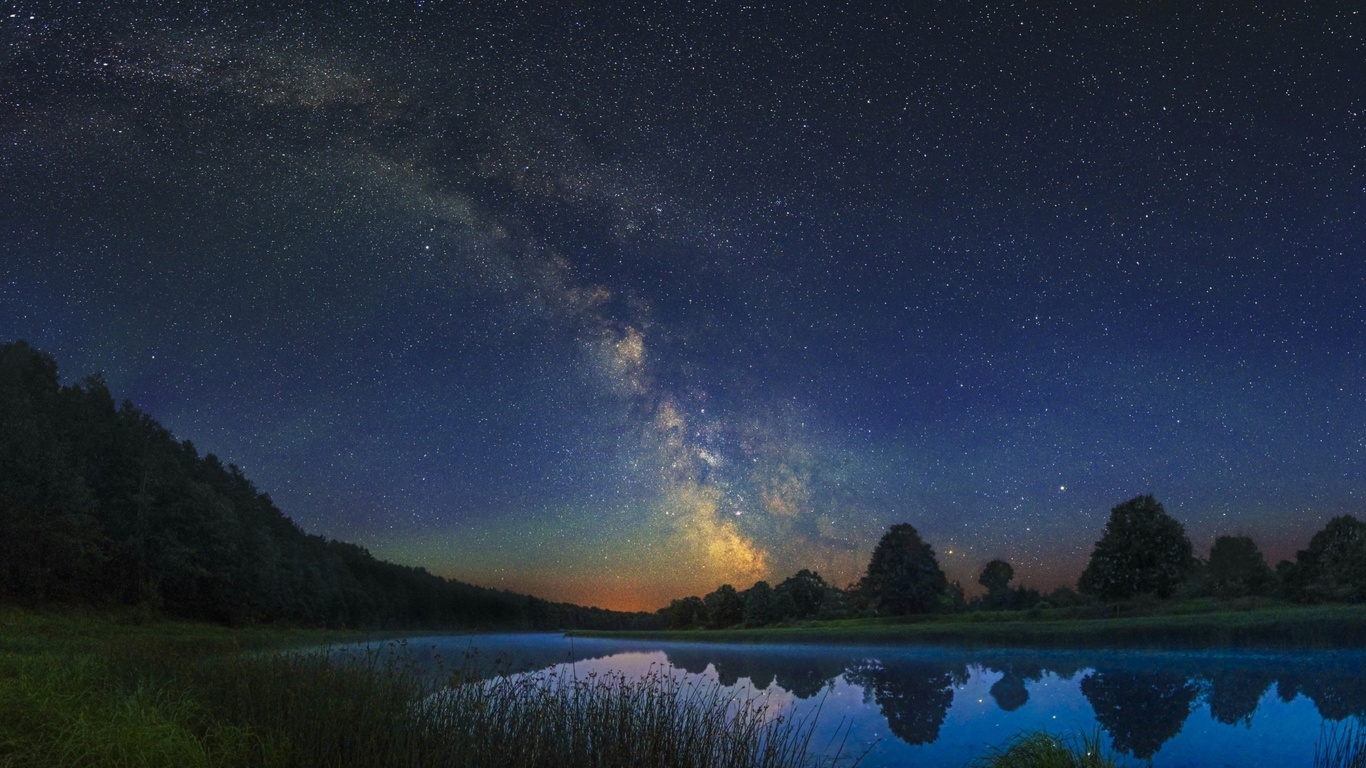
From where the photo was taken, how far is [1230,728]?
15.8 meters

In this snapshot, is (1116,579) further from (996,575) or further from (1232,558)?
(1232,558)

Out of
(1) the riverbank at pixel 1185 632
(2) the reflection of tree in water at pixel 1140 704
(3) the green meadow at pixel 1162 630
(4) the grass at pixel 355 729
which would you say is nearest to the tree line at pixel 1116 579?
(3) the green meadow at pixel 1162 630

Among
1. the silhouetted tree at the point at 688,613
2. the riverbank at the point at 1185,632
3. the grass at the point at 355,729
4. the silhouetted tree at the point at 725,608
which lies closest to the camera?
the grass at the point at 355,729

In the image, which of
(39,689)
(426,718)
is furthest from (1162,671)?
(39,689)

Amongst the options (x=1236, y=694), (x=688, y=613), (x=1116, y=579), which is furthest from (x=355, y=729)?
(x=688, y=613)

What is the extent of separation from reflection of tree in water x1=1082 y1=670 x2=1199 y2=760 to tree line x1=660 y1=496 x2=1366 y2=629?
34230mm

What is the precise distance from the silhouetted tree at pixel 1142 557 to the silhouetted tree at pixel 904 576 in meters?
17.8

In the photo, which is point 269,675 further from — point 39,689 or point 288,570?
point 288,570

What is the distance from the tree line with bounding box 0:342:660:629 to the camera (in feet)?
154

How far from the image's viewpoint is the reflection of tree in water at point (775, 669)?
27812mm

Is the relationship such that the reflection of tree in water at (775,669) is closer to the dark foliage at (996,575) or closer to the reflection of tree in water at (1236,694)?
the reflection of tree in water at (1236,694)

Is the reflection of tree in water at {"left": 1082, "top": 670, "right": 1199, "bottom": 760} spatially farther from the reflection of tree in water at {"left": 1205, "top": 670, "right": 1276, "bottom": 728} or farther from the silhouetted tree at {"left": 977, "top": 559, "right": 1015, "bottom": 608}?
the silhouetted tree at {"left": 977, "top": 559, "right": 1015, "bottom": 608}

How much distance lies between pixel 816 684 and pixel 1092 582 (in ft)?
140

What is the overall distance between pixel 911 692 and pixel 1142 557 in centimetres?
4445
